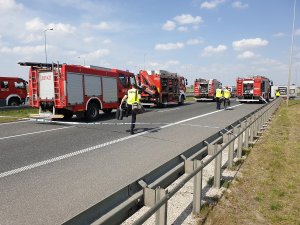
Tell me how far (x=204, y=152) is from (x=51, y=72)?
1076cm

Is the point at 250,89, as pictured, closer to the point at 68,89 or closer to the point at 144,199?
the point at 68,89

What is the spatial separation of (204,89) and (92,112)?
80.1 ft

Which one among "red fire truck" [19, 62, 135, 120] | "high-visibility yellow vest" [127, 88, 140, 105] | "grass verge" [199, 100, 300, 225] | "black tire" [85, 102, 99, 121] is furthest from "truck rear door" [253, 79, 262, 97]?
"grass verge" [199, 100, 300, 225]

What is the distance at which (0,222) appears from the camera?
13.2 ft

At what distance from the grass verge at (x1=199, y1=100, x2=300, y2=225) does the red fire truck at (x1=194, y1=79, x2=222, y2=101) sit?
1155 inches

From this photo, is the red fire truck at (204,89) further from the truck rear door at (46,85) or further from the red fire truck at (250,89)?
the truck rear door at (46,85)

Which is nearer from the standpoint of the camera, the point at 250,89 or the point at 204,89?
the point at 250,89

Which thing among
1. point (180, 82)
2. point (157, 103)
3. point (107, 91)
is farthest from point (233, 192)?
point (180, 82)

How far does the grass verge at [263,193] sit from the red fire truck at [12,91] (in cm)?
2299

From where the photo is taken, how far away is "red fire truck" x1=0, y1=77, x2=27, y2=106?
84.7 feet

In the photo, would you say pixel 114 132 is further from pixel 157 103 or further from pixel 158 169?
pixel 157 103

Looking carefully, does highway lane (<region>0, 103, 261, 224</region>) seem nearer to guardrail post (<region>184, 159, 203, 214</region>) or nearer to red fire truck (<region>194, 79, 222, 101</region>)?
guardrail post (<region>184, 159, 203, 214</region>)

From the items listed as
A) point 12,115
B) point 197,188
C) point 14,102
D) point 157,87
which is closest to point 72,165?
point 197,188

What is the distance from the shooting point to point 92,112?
51.9 feet
